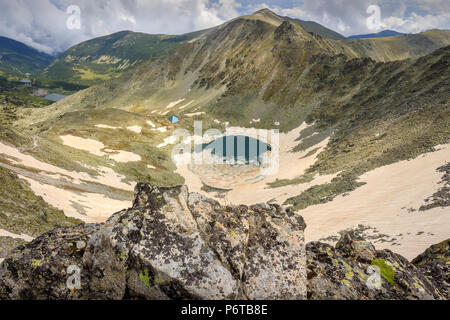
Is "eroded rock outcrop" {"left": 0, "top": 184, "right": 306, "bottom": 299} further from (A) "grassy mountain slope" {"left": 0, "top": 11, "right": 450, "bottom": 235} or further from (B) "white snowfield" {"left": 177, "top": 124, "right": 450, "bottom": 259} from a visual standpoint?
(A) "grassy mountain slope" {"left": 0, "top": 11, "right": 450, "bottom": 235}

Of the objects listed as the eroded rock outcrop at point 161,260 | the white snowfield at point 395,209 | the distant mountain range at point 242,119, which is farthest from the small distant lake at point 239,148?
the eroded rock outcrop at point 161,260

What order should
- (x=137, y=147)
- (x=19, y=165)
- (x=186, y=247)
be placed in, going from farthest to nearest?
(x=137, y=147), (x=19, y=165), (x=186, y=247)

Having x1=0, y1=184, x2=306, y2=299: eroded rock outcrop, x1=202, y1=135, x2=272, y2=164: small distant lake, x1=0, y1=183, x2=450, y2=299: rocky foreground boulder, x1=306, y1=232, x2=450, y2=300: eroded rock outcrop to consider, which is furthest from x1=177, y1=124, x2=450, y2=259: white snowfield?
x1=202, y1=135, x2=272, y2=164: small distant lake

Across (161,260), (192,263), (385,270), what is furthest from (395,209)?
(161,260)

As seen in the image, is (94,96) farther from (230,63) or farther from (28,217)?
(28,217)

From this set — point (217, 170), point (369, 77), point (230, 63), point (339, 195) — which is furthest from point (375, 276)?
point (230, 63)
